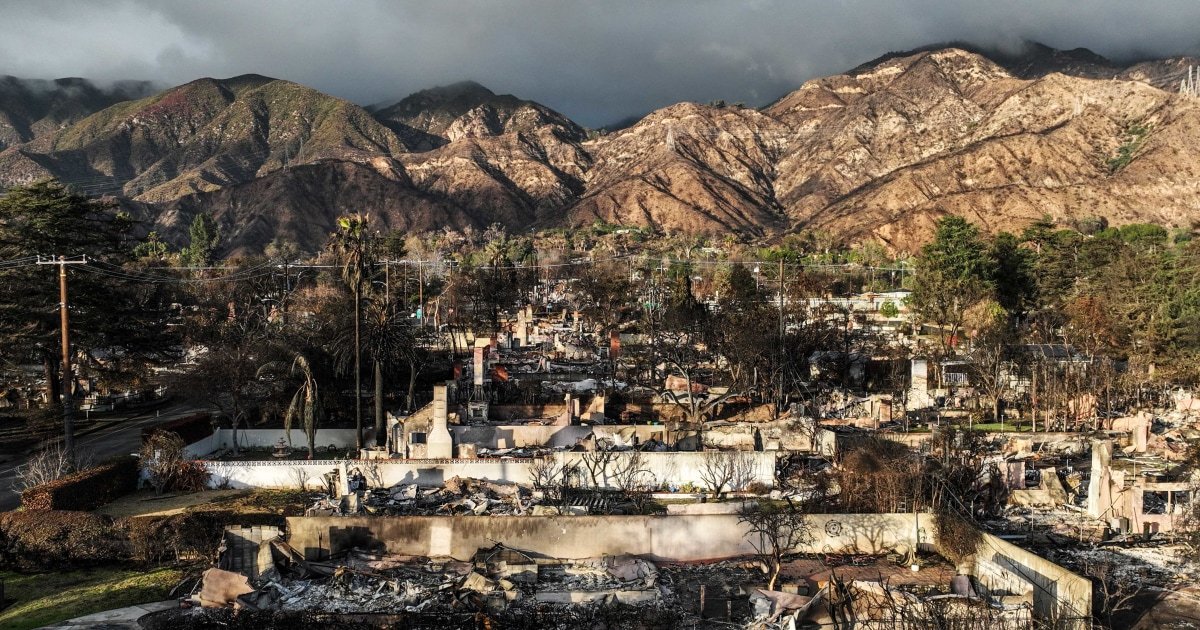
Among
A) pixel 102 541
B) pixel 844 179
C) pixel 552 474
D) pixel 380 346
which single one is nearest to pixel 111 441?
pixel 380 346

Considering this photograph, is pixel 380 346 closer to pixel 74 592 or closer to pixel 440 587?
pixel 74 592

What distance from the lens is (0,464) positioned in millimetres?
24453

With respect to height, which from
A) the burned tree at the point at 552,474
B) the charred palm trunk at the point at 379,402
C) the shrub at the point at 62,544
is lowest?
the shrub at the point at 62,544

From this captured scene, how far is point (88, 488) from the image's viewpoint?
19891mm

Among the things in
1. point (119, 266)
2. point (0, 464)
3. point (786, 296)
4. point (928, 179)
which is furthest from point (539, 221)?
point (0, 464)

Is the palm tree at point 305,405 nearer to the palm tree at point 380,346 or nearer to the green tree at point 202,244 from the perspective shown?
the palm tree at point 380,346

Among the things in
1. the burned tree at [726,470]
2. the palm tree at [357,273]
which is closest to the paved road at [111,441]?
the palm tree at [357,273]

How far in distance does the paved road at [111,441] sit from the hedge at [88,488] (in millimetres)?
2111

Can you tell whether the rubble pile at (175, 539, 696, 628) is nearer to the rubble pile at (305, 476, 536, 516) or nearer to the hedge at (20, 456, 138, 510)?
the rubble pile at (305, 476, 536, 516)

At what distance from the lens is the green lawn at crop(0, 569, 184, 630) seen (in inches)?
566

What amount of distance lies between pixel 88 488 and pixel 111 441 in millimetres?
8119

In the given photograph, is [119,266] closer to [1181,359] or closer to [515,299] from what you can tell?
[515,299]

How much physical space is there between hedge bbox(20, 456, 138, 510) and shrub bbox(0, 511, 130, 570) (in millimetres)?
1292

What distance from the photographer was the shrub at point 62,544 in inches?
669
